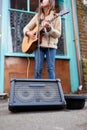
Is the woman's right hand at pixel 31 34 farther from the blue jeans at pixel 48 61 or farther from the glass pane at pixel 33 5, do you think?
the glass pane at pixel 33 5

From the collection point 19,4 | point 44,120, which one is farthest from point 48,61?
point 44,120

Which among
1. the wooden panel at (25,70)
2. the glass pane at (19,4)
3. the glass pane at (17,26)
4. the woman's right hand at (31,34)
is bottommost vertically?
the wooden panel at (25,70)

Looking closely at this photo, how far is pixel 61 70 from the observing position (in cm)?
521

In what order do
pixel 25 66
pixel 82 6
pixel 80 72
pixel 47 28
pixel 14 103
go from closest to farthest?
1. pixel 14 103
2. pixel 47 28
3. pixel 25 66
4. pixel 80 72
5. pixel 82 6

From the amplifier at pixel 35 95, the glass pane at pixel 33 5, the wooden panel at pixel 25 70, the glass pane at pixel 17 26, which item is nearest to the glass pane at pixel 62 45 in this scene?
the wooden panel at pixel 25 70

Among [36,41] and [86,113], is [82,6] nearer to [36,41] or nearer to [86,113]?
[36,41]

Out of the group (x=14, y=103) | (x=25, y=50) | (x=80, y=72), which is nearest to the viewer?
(x=14, y=103)

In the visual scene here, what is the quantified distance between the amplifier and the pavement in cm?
8

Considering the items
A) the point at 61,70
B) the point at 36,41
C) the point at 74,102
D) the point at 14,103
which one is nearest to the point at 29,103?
the point at 14,103

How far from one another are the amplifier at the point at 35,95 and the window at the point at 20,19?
6.38 feet

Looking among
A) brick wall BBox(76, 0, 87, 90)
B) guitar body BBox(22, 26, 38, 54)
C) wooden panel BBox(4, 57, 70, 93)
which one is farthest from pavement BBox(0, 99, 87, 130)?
brick wall BBox(76, 0, 87, 90)

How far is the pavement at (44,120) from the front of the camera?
226cm

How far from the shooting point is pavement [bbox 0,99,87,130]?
2.26 metres

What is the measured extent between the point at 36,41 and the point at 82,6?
195 centimetres
